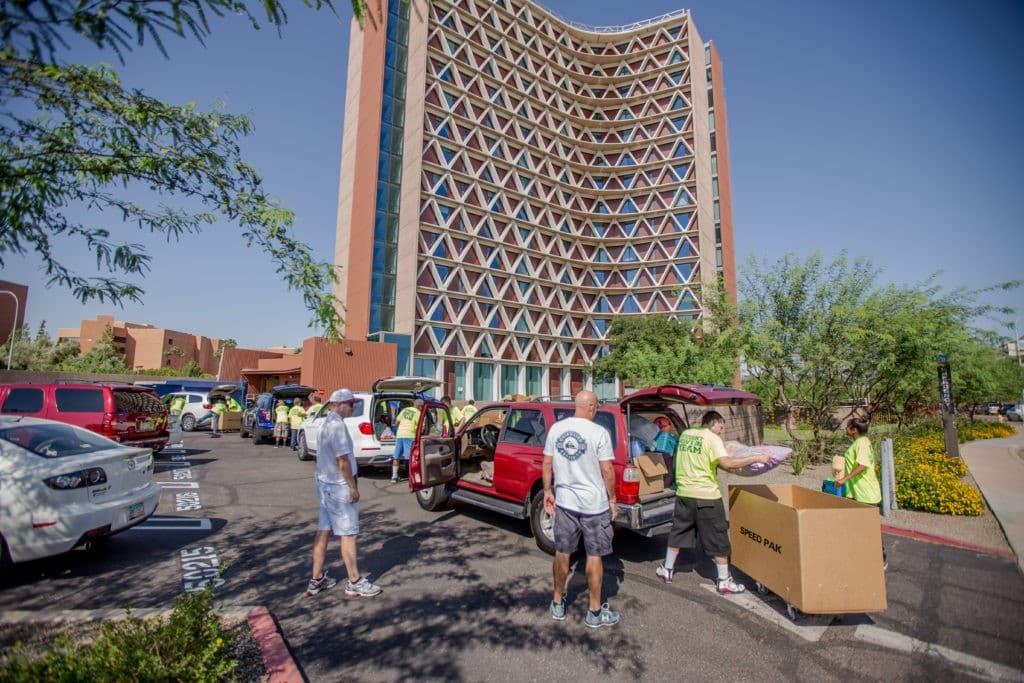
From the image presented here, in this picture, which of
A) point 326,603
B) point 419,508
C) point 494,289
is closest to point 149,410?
point 419,508

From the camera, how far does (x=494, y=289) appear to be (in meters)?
47.5

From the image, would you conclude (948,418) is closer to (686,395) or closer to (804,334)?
(804,334)

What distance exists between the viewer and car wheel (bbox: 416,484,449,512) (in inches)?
299

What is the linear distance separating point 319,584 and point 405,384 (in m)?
7.31

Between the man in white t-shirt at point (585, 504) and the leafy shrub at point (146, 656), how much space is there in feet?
8.02

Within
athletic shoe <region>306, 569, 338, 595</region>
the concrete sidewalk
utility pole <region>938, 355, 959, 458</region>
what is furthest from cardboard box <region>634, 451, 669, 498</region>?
utility pole <region>938, 355, 959, 458</region>

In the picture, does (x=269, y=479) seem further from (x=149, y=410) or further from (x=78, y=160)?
(x=78, y=160)

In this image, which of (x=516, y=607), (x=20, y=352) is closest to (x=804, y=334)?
(x=516, y=607)

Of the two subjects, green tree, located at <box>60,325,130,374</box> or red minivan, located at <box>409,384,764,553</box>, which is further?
green tree, located at <box>60,325,130,374</box>

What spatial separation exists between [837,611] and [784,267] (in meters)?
11.2

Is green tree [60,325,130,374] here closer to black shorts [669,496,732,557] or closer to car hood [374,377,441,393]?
car hood [374,377,441,393]

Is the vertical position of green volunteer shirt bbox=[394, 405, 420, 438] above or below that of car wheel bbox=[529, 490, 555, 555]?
above

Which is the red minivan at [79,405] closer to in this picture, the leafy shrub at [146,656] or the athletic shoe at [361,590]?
the athletic shoe at [361,590]

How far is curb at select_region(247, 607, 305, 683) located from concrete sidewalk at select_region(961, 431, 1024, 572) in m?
7.57
